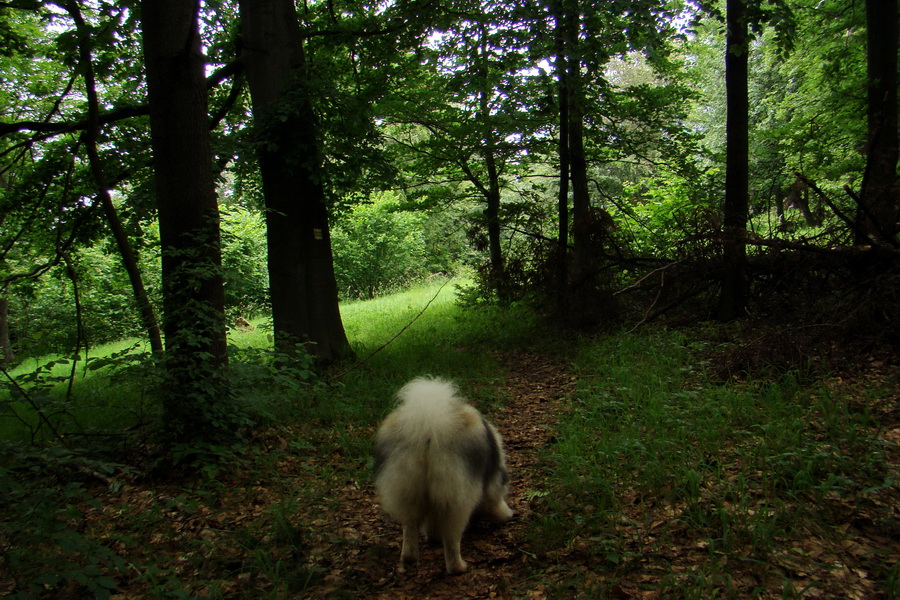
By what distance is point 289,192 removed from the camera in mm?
7574

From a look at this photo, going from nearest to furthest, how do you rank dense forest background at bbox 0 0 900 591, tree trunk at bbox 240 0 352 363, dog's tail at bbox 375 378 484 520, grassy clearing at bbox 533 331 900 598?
A: grassy clearing at bbox 533 331 900 598, dog's tail at bbox 375 378 484 520, dense forest background at bbox 0 0 900 591, tree trunk at bbox 240 0 352 363

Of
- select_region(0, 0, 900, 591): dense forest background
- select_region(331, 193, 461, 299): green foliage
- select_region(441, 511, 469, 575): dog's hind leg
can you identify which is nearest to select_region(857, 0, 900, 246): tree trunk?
select_region(0, 0, 900, 591): dense forest background

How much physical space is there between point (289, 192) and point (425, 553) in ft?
19.1

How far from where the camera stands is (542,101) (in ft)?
28.3

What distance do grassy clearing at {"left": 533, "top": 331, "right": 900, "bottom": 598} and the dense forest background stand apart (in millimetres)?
1089

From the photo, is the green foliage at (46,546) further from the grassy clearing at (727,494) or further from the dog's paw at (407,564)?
the grassy clearing at (727,494)

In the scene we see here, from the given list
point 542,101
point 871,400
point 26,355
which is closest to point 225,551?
point 26,355

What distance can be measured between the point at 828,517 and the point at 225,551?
375 cm

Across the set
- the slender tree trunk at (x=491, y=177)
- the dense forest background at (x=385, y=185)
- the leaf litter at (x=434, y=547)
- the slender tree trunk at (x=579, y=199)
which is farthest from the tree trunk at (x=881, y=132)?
the slender tree trunk at (x=491, y=177)

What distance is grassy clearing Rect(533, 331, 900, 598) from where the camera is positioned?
2.53m

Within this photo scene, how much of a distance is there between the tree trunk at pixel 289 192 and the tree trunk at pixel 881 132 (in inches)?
274

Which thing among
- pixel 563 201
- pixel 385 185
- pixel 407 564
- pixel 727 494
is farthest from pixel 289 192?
pixel 727 494

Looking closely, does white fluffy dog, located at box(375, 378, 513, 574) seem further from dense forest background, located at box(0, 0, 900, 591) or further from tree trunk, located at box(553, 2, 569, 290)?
tree trunk, located at box(553, 2, 569, 290)

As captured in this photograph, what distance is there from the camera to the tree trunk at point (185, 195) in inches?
174
